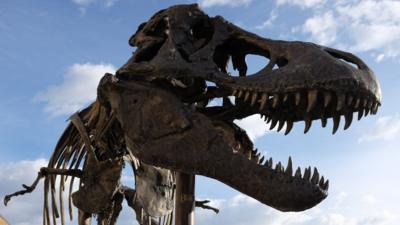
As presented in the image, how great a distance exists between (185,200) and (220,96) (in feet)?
2.85

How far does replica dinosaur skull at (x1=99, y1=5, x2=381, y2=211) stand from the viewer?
2.85m

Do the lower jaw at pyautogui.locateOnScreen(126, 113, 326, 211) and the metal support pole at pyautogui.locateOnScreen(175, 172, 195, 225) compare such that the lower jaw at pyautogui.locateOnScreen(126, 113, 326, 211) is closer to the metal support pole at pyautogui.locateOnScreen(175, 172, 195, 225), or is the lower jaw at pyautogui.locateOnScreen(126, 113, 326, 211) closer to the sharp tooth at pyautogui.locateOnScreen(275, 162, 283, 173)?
the sharp tooth at pyautogui.locateOnScreen(275, 162, 283, 173)

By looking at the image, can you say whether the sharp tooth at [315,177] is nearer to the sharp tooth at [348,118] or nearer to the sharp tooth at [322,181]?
the sharp tooth at [322,181]

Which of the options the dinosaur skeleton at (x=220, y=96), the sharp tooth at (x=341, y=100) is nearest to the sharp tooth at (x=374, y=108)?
the dinosaur skeleton at (x=220, y=96)

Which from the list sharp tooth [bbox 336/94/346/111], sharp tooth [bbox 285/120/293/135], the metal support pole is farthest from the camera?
the metal support pole

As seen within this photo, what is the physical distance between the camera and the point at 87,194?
504 centimetres

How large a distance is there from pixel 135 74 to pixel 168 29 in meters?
0.44

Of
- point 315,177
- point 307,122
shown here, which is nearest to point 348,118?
point 307,122

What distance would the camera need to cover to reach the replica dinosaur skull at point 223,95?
2846 mm

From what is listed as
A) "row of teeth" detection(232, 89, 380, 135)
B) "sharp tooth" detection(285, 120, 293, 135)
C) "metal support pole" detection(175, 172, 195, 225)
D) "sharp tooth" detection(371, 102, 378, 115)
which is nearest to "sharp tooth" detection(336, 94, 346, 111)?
"row of teeth" detection(232, 89, 380, 135)

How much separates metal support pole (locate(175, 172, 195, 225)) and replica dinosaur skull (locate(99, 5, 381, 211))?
490mm

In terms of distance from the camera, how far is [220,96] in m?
3.67

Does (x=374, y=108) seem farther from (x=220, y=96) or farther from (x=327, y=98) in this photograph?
(x=220, y=96)

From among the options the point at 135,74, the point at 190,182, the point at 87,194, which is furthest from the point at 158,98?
the point at 87,194
